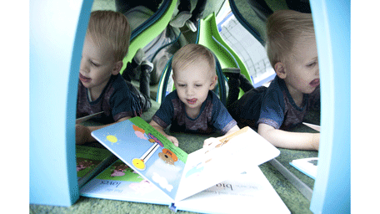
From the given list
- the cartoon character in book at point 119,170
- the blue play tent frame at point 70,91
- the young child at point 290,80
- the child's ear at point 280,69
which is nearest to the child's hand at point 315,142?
the young child at point 290,80

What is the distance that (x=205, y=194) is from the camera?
382 millimetres

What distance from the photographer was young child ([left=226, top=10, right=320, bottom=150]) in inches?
24.7

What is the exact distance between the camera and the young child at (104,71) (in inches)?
29.0

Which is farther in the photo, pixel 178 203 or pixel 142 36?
pixel 142 36

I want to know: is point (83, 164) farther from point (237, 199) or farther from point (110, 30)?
point (110, 30)

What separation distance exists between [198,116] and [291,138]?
0.43 m

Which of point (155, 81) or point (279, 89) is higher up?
point (279, 89)

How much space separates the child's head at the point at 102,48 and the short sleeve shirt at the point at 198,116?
11.6 inches

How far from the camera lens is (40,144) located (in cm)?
32

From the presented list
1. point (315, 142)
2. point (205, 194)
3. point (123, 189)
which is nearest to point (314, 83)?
point (315, 142)

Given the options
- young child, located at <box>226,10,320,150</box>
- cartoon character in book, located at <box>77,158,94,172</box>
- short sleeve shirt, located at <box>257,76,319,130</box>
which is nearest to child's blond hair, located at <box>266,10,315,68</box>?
young child, located at <box>226,10,320,150</box>
